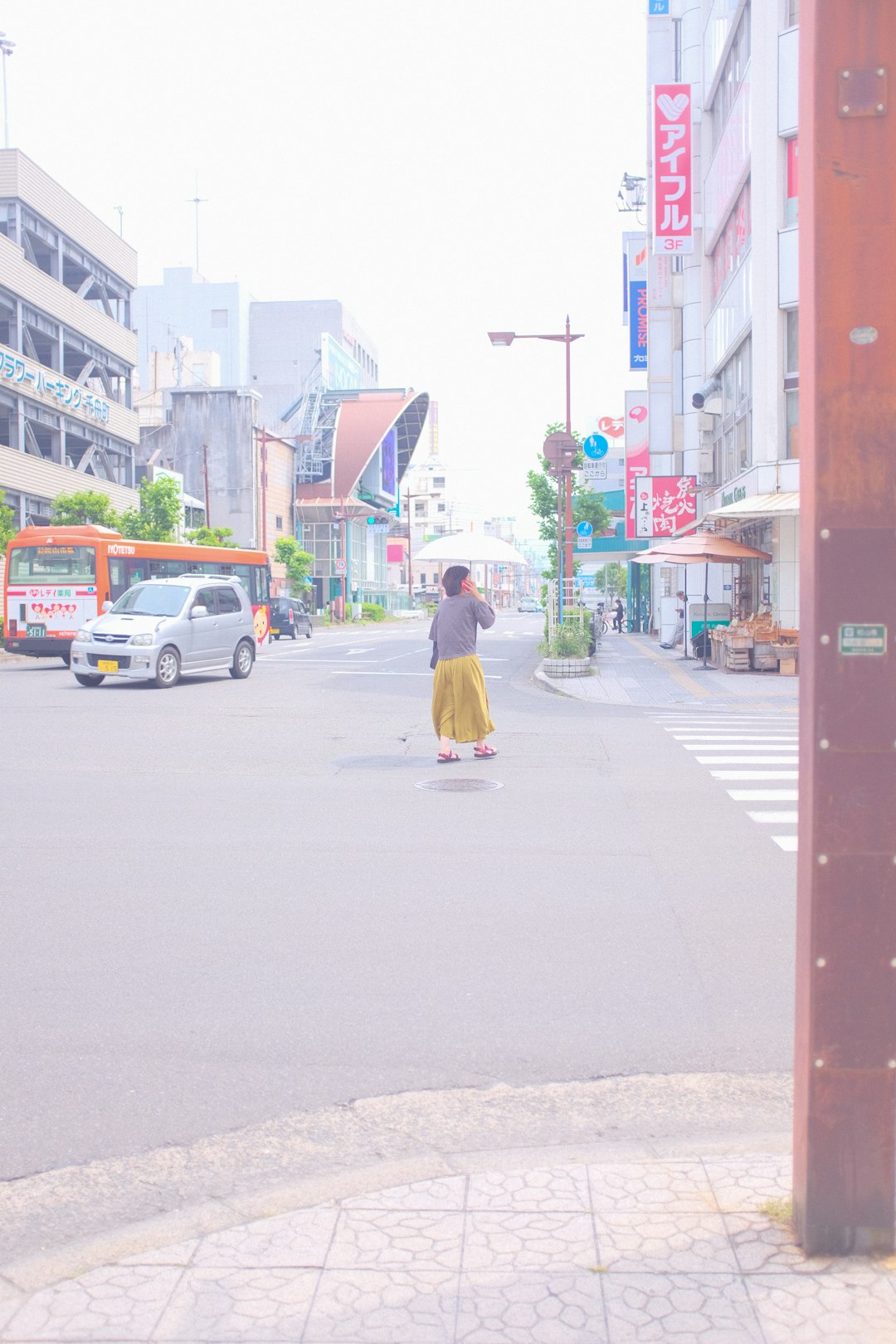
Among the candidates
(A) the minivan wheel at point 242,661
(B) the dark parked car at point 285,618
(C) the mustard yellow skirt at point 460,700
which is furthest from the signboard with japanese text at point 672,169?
(C) the mustard yellow skirt at point 460,700

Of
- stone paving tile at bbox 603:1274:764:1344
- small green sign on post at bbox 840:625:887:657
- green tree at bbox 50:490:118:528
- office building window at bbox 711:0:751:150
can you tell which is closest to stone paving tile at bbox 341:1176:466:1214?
stone paving tile at bbox 603:1274:764:1344

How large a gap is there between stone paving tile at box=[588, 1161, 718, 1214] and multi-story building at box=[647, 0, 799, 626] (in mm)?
14402

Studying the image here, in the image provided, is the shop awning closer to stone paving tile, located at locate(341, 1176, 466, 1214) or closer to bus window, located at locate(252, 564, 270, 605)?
bus window, located at locate(252, 564, 270, 605)

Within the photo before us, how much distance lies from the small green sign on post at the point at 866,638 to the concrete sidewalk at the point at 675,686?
15.0 m

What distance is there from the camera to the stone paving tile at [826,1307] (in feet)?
8.76

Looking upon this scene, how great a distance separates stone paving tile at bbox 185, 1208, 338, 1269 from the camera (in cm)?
302

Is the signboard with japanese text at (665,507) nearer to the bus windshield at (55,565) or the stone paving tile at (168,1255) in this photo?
the bus windshield at (55,565)

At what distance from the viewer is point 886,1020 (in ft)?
9.86

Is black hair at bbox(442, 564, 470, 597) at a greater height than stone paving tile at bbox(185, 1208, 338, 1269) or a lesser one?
greater

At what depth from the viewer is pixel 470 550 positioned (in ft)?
94.2

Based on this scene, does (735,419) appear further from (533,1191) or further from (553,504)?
(533,1191)

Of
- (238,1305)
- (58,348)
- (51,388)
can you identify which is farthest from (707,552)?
(58,348)

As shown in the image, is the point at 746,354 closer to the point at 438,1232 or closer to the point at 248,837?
the point at 248,837

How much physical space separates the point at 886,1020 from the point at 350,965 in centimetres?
305
